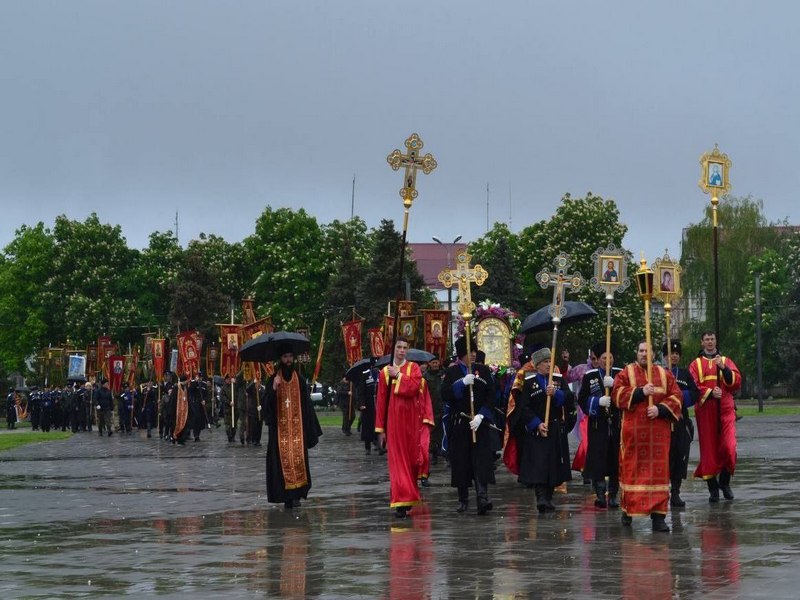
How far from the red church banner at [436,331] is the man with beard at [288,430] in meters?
16.3

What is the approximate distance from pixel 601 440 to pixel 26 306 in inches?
3046

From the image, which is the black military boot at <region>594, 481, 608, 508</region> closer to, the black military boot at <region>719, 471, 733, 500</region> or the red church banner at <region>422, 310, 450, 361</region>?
the black military boot at <region>719, 471, 733, 500</region>

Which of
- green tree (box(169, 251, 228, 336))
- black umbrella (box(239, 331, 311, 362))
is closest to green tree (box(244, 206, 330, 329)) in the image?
green tree (box(169, 251, 228, 336))

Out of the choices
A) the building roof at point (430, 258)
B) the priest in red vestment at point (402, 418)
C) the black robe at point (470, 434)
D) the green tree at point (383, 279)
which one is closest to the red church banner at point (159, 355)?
the green tree at point (383, 279)

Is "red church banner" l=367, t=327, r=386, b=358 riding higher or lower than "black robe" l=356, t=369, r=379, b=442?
higher

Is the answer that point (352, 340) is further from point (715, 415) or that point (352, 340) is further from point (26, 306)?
point (26, 306)

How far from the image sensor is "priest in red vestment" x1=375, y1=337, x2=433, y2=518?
53.7ft

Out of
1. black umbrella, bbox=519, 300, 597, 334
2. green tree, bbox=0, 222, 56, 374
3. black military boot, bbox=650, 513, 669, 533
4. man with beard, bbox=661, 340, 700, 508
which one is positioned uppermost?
green tree, bbox=0, 222, 56, 374

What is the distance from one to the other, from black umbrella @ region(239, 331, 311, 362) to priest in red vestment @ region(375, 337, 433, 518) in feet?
6.08

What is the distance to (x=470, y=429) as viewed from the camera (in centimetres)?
1664

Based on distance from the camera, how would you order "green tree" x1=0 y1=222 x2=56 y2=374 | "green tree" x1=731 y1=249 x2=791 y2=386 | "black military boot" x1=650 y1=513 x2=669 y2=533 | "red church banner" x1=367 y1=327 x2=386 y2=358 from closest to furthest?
1. "black military boot" x1=650 y1=513 x2=669 y2=533
2. "red church banner" x1=367 y1=327 x2=386 y2=358
3. "green tree" x1=731 y1=249 x2=791 y2=386
4. "green tree" x1=0 y1=222 x2=56 y2=374

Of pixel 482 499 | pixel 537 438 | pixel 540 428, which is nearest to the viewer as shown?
pixel 482 499

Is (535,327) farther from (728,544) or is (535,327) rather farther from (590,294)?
(590,294)

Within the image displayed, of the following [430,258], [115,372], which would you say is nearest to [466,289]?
[115,372]
